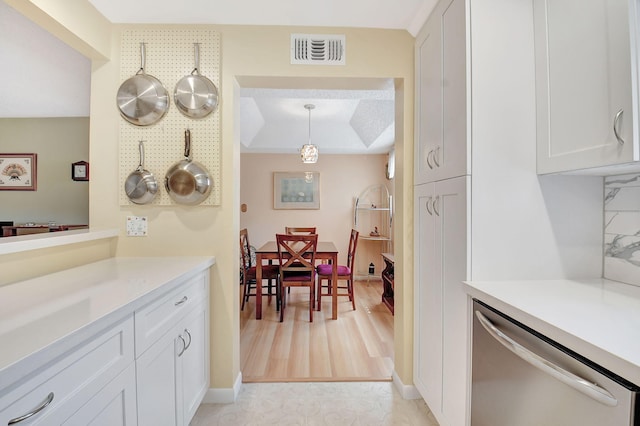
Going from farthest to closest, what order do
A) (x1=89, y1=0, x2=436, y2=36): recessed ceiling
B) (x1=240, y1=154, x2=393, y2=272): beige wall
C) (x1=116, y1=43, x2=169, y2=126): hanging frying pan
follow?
(x1=240, y1=154, x2=393, y2=272): beige wall, (x1=116, y1=43, x2=169, y2=126): hanging frying pan, (x1=89, y1=0, x2=436, y2=36): recessed ceiling

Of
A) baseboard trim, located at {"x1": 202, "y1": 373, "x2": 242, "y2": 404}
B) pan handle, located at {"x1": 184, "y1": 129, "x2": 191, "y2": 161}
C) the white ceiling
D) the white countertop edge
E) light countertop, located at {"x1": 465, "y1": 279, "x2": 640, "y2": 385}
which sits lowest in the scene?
baseboard trim, located at {"x1": 202, "y1": 373, "x2": 242, "y2": 404}

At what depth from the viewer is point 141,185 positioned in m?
1.70

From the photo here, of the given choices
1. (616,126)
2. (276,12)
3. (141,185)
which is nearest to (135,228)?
(141,185)

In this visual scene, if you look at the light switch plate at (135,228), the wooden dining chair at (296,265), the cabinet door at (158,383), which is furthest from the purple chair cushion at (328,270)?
the cabinet door at (158,383)

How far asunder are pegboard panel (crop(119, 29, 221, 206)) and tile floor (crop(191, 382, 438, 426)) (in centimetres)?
125

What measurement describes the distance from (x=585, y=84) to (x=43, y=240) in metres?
2.17

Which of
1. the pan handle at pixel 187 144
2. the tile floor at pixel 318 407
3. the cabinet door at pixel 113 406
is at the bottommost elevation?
the tile floor at pixel 318 407

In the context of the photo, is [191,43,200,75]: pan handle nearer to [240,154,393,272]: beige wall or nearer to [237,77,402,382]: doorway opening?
[237,77,402,382]: doorway opening

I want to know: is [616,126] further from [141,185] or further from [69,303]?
[141,185]

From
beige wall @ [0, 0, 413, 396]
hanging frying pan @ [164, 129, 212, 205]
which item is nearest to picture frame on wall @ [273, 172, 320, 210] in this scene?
beige wall @ [0, 0, 413, 396]

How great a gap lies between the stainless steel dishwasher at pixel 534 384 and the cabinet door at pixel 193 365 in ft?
4.19

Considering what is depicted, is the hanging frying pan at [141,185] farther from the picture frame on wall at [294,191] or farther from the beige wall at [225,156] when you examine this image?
the picture frame on wall at [294,191]

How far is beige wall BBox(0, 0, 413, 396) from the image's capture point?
174cm

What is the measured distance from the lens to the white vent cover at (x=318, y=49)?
1785mm
